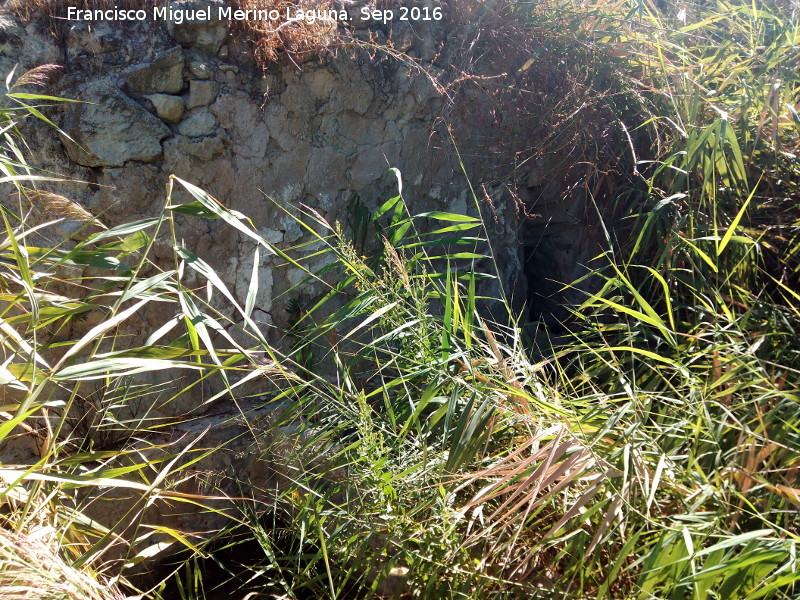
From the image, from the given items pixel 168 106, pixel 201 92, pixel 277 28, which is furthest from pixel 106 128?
pixel 277 28

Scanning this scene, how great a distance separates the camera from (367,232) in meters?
2.34

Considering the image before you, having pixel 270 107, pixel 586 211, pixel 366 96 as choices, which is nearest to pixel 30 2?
pixel 270 107

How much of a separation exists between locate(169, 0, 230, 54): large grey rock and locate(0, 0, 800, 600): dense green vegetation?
1.85 feet

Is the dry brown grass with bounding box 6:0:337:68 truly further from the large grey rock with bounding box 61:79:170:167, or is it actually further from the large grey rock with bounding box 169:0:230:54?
the large grey rock with bounding box 61:79:170:167

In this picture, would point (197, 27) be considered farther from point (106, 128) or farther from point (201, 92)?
point (106, 128)

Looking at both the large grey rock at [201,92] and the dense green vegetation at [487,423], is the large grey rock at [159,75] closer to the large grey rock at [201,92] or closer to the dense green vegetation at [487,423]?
the large grey rock at [201,92]

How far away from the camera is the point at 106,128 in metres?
2.02

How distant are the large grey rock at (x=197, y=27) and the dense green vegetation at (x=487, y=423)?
565 millimetres

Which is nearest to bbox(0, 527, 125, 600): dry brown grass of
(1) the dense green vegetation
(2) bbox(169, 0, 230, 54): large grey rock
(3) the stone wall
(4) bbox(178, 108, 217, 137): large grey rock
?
(1) the dense green vegetation

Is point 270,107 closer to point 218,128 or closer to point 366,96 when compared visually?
point 218,128

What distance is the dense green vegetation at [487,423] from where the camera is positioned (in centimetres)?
125

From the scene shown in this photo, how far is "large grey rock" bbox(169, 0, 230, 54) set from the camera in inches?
83.6

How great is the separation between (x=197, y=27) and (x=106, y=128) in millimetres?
443

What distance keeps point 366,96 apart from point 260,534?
59.2 inches
